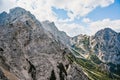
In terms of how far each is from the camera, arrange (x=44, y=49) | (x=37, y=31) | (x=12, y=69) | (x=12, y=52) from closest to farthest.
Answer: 1. (x=12, y=69)
2. (x=12, y=52)
3. (x=44, y=49)
4. (x=37, y=31)

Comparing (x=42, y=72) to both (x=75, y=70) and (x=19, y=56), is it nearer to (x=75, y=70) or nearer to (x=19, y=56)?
(x=19, y=56)

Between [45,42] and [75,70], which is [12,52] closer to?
[45,42]

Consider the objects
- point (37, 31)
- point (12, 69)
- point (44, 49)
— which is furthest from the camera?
point (37, 31)

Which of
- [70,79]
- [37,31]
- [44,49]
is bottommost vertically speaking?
[70,79]

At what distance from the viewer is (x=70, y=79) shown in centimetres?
6981

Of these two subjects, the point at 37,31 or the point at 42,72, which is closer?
the point at 42,72

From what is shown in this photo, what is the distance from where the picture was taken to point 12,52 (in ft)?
218

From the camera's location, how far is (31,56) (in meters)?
68.0

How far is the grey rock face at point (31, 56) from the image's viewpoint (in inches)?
2516

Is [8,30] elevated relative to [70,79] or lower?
elevated

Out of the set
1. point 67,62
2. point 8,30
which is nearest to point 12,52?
point 8,30

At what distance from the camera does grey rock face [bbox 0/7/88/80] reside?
63906 mm

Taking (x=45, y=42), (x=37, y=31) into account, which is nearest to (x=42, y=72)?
(x=45, y=42)

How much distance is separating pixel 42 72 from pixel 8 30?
18.6 m
